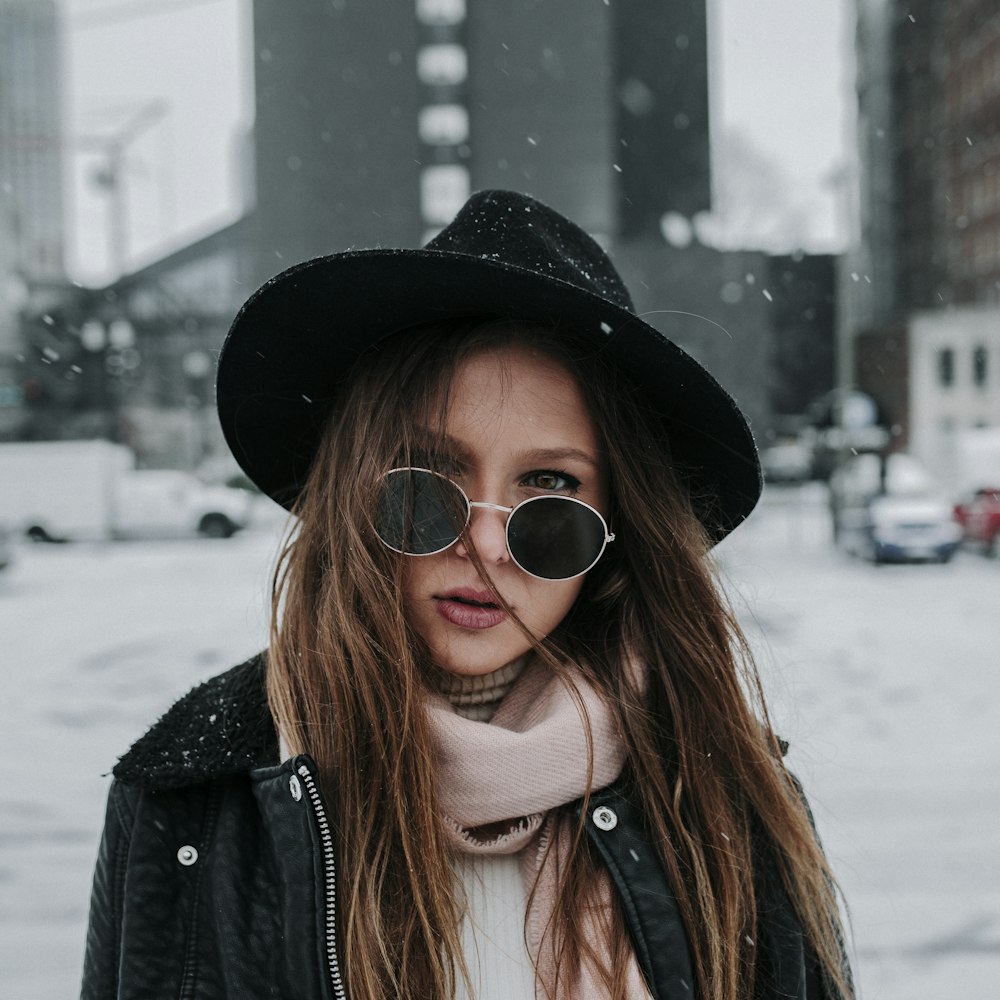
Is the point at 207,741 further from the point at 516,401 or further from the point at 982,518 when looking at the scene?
the point at 982,518

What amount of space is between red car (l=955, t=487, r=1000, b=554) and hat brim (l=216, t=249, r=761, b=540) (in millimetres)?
13541

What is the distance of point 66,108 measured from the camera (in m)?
8.34

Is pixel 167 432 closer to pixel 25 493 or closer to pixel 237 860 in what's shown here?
pixel 25 493

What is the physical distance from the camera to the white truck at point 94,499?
57.4ft

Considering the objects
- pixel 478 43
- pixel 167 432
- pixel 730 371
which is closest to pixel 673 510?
pixel 478 43

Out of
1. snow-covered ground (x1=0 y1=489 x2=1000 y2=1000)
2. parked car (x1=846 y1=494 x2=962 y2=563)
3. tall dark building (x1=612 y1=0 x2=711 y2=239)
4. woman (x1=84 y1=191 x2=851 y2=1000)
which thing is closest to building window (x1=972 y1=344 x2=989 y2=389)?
parked car (x1=846 y1=494 x2=962 y2=563)

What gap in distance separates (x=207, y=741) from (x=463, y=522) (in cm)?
47

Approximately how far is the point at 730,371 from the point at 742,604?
40.4 feet

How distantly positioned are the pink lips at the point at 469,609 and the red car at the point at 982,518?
13926 mm

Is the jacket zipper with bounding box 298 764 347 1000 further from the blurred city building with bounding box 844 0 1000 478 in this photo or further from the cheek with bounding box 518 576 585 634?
the blurred city building with bounding box 844 0 1000 478

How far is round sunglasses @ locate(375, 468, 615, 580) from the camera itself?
4.17 feet

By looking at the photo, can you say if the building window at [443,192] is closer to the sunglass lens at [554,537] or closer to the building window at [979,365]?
the sunglass lens at [554,537]

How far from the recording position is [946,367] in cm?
2683

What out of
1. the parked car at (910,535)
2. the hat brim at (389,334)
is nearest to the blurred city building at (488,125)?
the hat brim at (389,334)
